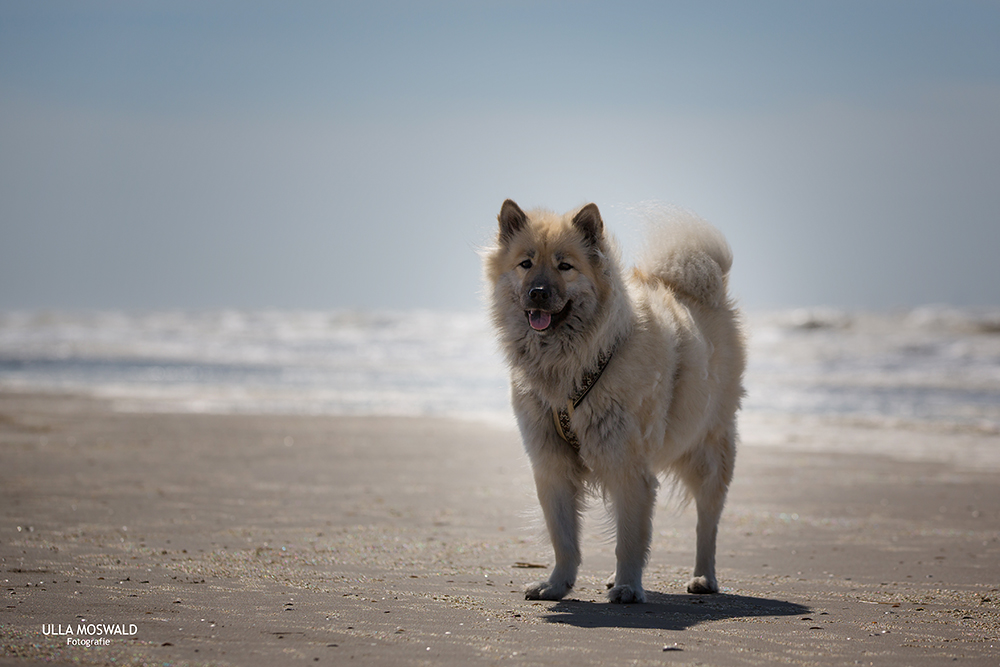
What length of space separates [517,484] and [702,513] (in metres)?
3.08

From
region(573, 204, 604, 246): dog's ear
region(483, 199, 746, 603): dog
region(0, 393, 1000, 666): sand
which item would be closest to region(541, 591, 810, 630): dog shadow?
region(0, 393, 1000, 666): sand

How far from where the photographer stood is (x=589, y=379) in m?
4.20

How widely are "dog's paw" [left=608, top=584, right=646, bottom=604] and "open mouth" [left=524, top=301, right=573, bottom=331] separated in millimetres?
1355

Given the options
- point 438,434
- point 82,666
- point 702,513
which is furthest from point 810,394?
point 82,666

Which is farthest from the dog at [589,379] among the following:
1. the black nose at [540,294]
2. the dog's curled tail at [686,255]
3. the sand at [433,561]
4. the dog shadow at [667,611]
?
the dog's curled tail at [686,255]

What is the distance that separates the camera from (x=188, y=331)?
3738 cm

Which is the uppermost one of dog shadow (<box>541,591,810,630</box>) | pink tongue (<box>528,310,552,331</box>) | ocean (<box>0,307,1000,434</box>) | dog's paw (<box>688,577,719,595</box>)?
ocean (<box>0,307,1000,434</box>)

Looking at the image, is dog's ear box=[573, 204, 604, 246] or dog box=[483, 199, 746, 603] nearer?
dog box=[483, 199, 746, 603]

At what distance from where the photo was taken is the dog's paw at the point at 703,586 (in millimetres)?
4484

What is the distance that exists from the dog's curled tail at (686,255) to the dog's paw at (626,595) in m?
1.98

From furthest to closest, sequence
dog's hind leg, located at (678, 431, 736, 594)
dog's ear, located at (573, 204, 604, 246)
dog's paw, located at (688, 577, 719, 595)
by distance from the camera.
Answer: dog's hind leg, located at (678, 431, 736, 594)
dog's paw, located at (688, 577, 719, 595)
dog's ear, located at (573, 204, 604, 246)

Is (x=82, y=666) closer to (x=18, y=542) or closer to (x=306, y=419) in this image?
(x=18, y=542)

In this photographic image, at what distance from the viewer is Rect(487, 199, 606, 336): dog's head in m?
4.18

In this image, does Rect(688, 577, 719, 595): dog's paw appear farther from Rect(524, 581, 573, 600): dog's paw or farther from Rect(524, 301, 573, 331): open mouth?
Rect(524, 301, 573, 331): open mouth
